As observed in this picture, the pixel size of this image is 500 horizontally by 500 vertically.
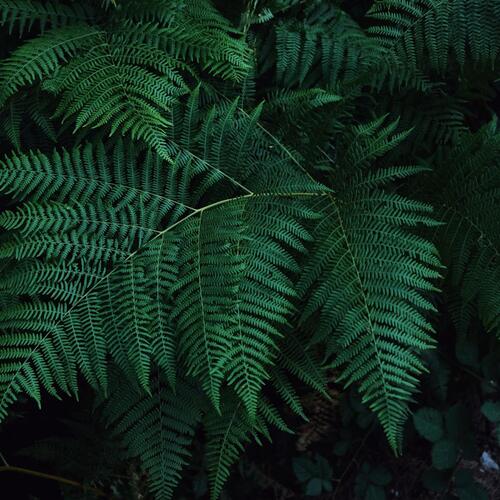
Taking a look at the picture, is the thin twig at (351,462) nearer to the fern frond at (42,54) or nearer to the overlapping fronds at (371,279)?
the overlapping fronds at (371,279)

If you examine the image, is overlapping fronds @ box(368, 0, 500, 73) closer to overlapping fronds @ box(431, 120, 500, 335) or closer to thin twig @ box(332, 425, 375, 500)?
overlapping fronds @ box(431, 120, 500, 335)

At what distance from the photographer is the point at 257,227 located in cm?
208

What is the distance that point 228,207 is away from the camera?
2143mm

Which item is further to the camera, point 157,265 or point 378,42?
point 378,42

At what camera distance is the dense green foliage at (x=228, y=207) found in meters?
1.96

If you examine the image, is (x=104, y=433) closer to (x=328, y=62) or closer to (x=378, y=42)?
(x=328, y=62)

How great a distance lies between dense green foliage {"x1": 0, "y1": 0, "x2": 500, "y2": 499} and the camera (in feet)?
6.44

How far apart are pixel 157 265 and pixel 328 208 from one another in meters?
0.66

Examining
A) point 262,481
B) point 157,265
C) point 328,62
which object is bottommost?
point 262,481

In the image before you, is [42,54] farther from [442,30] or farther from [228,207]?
[442,30]

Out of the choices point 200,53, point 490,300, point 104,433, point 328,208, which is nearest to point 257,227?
point 328,208

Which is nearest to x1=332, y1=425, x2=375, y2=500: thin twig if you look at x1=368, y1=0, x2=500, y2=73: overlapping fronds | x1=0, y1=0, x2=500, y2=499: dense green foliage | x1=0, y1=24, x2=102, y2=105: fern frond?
x1=0, y1=0, x2=500, y2=499: dense green foliage

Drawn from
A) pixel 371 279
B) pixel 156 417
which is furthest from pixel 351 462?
pixel 371 279

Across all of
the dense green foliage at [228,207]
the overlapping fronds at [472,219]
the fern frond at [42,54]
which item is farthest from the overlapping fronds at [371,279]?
the fern frond at [42,54]
